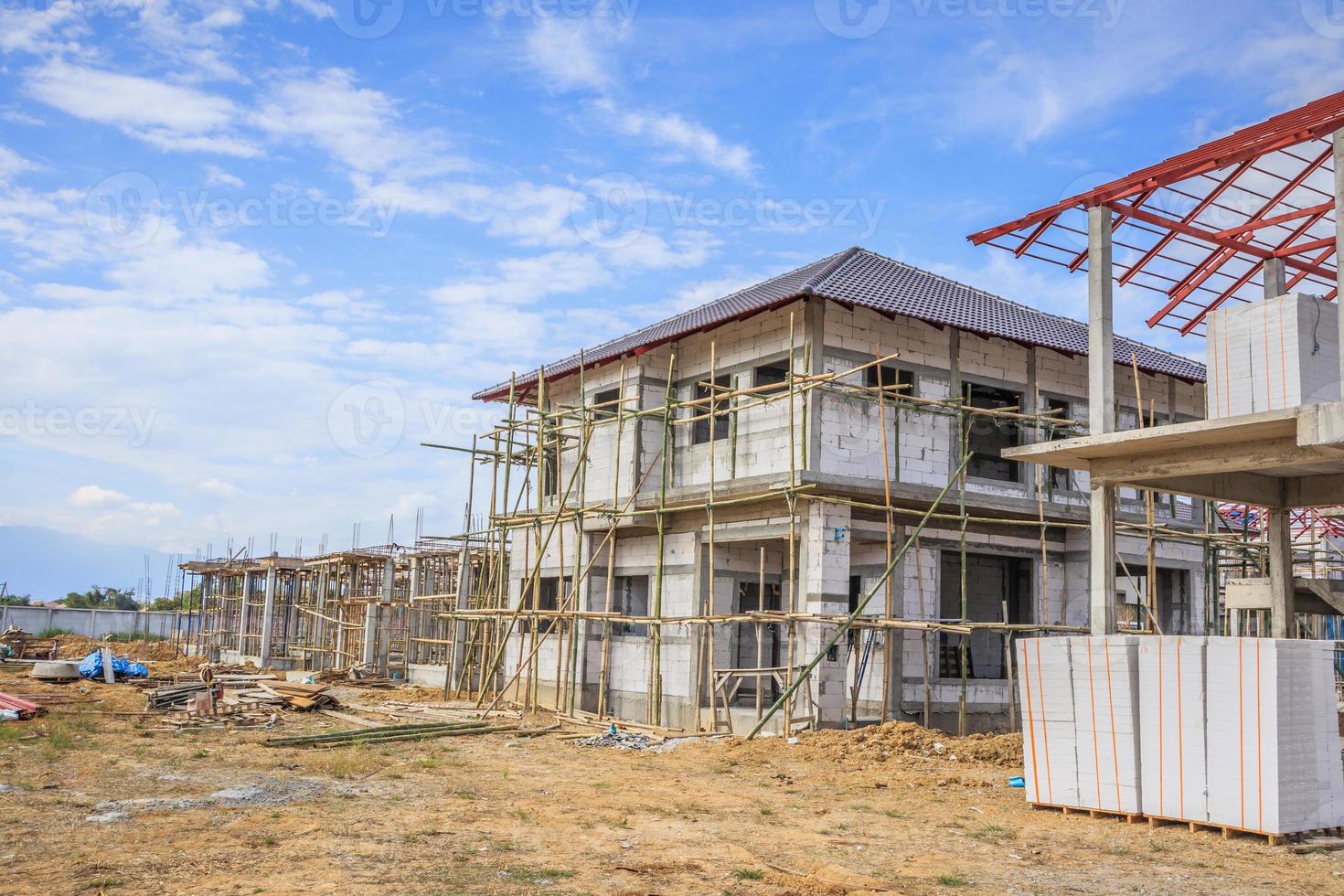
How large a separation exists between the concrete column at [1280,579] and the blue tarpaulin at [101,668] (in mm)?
24258

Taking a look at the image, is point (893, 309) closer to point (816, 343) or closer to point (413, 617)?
point (816, 343)

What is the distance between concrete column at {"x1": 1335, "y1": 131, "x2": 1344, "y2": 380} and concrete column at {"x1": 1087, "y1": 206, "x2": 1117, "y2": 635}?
2.14 meters

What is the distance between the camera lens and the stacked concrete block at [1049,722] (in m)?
11.3

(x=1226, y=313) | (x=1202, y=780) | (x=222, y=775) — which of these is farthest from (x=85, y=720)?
(x=1226, y=313)

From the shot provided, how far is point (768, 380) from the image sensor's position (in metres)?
19.6

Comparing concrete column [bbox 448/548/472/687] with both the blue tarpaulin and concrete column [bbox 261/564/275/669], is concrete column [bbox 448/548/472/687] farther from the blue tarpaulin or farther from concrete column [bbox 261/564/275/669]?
concrete column [bbox 261/564/275/669]

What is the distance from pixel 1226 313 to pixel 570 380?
1511 centimetres

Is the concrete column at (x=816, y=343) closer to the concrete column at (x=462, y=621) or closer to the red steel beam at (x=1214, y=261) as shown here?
the red steel beam at (x=1214, y=261)

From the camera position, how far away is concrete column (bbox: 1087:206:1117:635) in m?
11.7

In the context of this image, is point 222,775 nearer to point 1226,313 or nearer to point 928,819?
point 928,819

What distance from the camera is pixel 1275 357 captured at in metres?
10.6

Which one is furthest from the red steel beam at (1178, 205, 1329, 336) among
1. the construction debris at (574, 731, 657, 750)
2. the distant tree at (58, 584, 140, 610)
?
the distant tree at (58, 584, 140, 610)

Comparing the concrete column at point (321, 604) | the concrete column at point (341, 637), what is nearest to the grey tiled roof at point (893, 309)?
the concrete column at point (341, 637)

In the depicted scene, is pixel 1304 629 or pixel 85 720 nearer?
pixel 85 720
